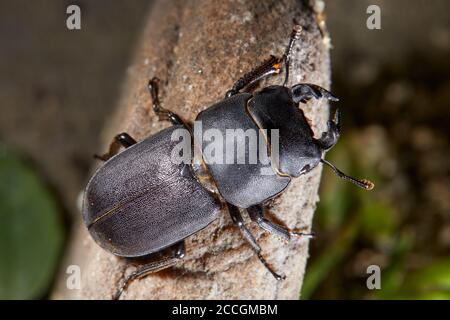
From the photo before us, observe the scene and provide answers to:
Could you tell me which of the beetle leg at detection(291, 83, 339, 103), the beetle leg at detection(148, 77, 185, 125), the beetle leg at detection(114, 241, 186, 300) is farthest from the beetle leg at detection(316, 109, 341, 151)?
the beetle leg at detection(114, 241, 186, 300)

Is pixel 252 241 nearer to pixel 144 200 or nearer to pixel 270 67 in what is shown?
pixel 144 200

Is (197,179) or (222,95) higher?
(222,95)

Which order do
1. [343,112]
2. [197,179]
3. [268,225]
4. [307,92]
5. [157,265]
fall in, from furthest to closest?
1. [343,112]
2. [197,179]
3. [157,265]
4. [268,225]
5. [307,92]

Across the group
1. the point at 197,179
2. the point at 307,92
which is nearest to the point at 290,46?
the point at 307,92

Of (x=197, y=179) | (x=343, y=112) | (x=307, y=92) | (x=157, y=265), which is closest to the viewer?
(x=307, y=92)

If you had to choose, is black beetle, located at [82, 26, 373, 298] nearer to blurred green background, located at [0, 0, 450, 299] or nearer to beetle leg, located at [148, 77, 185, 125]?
beetle leg, located at [148, 77, 185, 125]

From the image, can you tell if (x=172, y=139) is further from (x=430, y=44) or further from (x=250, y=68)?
(x=430, y=44)

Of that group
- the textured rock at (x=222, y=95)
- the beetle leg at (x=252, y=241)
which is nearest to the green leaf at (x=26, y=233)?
the textured rock at (x=222, y=95)

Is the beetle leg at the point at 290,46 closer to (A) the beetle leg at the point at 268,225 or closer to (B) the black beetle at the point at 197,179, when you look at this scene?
(B) the black beetle at the point at 197,179
